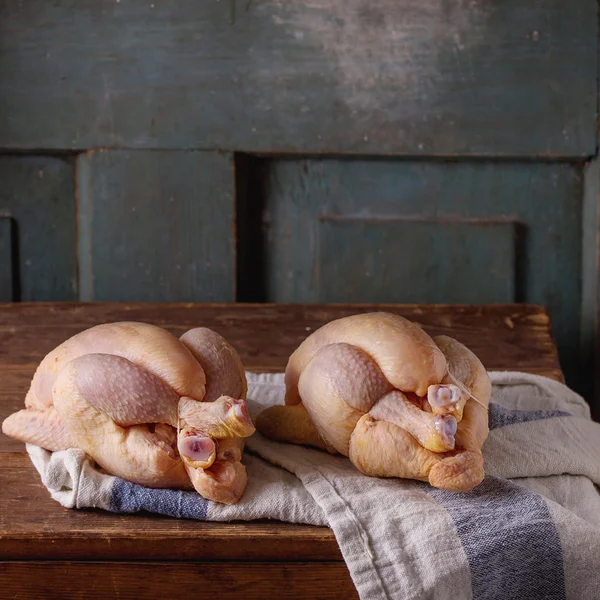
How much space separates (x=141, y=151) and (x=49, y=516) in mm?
978

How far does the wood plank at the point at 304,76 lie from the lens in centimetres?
159

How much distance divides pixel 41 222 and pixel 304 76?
2.15 ft

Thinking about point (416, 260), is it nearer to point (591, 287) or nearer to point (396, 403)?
point (591, 287)

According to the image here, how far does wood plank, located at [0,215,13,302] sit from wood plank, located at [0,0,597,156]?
0.18m

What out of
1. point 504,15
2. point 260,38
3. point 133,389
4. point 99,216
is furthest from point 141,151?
point 133,389

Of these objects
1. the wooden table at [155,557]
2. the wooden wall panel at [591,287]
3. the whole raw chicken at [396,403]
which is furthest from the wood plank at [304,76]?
the wooden table at [155,557]

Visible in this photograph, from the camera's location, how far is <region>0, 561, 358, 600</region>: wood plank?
775 millimetres

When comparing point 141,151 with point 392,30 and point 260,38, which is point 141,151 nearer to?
point 260,38

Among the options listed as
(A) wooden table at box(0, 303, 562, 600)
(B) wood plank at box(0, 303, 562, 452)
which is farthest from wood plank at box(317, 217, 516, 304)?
(A) wooden table at box(0, 303, 562, 600)

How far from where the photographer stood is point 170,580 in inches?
30.7

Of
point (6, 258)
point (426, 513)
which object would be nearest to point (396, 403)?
point (426, 513)

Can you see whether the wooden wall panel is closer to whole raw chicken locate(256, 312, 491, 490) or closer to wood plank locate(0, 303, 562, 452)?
wood plank locate(0, 303, 562, 452)

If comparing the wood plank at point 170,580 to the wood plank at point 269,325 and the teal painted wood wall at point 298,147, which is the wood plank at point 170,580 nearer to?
the wood plank at point 269,325

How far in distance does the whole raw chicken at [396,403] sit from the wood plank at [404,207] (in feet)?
2.55
